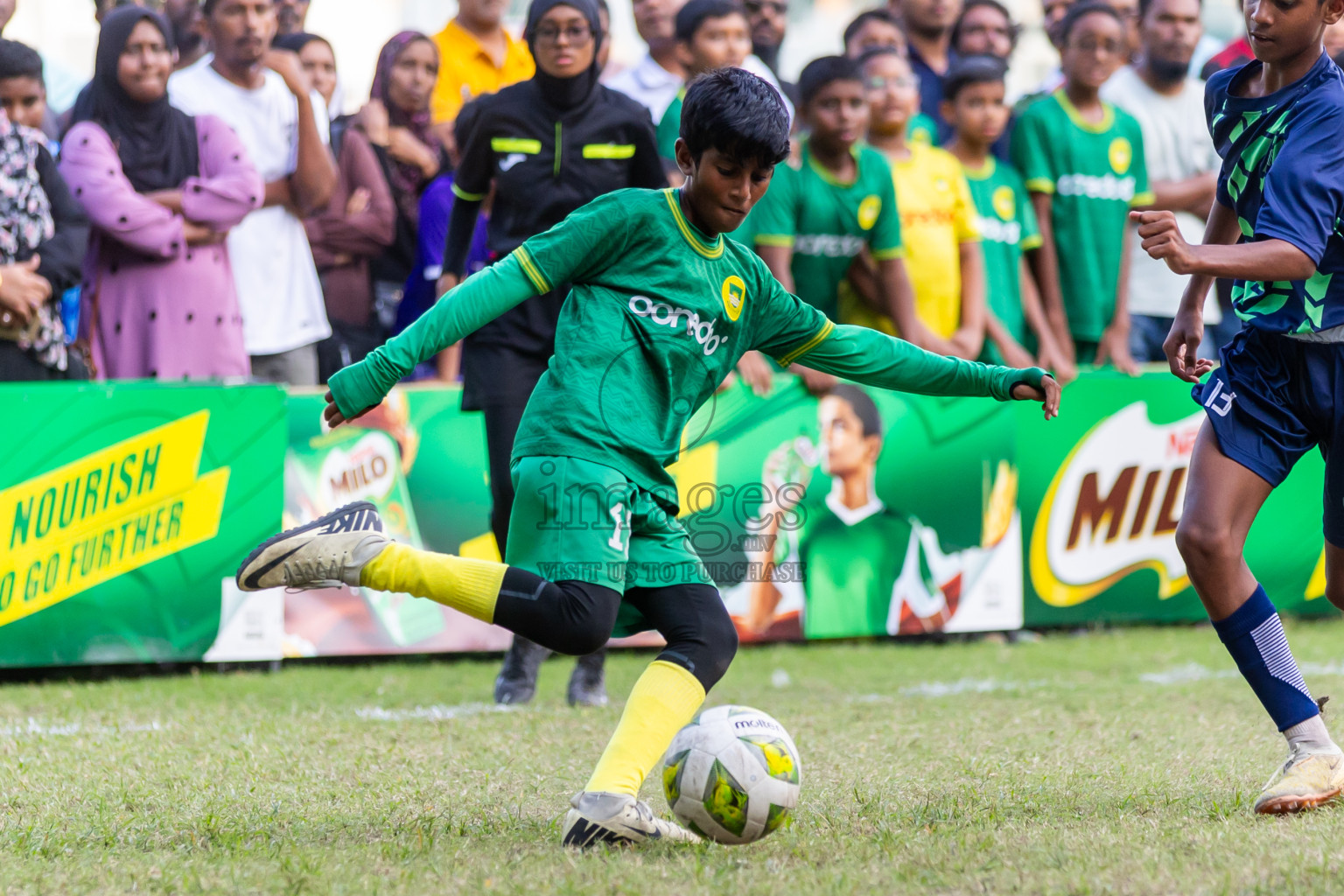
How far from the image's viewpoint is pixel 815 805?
3.81m

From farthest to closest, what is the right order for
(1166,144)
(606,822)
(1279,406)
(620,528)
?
(1166,144) < (1279,406) < (620,528) < (606,822)

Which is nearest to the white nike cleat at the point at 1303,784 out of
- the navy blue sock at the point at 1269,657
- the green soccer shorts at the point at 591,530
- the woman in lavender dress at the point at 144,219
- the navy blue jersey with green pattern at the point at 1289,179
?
the navy blue sock at the point at 1269,657

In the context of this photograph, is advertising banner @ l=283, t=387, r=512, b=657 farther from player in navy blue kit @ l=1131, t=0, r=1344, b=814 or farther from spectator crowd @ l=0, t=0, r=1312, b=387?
player in navy blue kit @ l=1131, t=0, r=1344, b=814

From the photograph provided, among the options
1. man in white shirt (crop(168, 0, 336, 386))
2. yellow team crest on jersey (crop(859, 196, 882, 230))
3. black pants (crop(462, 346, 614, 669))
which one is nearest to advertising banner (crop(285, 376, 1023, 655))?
man in white shirt (crop(168, 0, 336, 386))

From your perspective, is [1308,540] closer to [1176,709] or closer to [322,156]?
[1176,709]

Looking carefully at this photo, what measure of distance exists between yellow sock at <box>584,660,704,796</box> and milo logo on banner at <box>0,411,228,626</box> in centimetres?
366

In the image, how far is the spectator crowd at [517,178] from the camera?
5961 mm

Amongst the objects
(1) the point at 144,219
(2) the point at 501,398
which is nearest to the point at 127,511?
(1) the point at 144,219

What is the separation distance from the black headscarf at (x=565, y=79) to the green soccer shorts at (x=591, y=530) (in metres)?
2.76

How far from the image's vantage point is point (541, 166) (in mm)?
5867

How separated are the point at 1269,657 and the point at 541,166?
3337mm

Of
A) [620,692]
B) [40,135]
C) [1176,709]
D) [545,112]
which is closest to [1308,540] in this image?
A: [1176,709]

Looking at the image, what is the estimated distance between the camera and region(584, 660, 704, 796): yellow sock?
329 cm

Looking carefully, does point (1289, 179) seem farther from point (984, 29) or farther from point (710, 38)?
point (984, 29)
